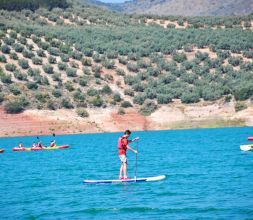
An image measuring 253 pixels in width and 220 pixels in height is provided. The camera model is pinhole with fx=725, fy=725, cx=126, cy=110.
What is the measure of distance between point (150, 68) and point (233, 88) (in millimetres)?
15855

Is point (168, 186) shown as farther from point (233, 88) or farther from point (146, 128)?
point (233, 88)

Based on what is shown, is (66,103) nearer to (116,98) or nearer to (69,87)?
(69,87)

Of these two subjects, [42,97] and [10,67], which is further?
[10,67]

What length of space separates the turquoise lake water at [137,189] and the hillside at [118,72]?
4235 centimetres

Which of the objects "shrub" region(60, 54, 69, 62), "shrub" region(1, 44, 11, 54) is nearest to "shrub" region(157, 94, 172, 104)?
"shrub" region(60, 54, 69, 62)

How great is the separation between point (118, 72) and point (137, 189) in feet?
267

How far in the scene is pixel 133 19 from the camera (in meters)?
155

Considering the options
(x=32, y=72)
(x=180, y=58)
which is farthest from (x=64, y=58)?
(x=180, y=58)

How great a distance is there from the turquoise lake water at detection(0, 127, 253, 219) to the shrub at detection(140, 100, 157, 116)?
4566cm

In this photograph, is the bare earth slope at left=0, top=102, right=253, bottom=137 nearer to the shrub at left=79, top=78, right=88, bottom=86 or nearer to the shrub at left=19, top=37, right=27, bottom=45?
the shrub at left=79, top=78, right=88, bottom=86

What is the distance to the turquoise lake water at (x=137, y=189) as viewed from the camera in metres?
24.6

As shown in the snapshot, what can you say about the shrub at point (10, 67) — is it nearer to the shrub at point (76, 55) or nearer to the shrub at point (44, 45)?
the shrub at point (44, 45)

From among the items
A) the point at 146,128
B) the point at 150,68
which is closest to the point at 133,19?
the point at 150,68

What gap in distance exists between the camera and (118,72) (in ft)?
365
